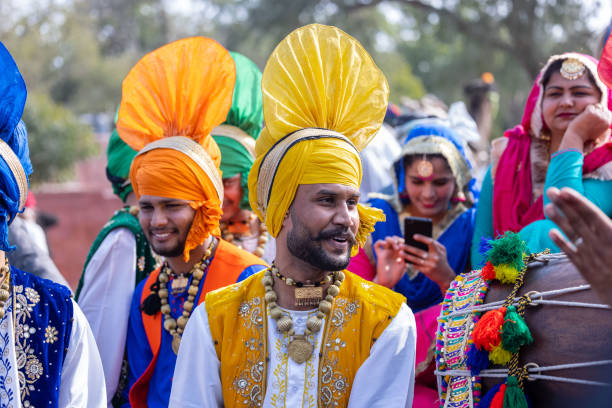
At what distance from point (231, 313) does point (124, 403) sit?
1.46 m

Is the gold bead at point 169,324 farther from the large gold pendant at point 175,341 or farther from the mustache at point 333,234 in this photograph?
the mustache at point 333,234

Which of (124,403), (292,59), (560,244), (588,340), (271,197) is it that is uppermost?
(292,59)

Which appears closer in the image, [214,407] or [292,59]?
[214,407]

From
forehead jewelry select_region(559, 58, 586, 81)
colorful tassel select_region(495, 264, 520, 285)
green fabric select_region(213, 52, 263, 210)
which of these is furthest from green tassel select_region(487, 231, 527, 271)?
green fabric select_region(213, 52, 263, 210)

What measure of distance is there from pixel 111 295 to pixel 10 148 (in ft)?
4.71

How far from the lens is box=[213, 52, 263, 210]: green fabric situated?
189 inches

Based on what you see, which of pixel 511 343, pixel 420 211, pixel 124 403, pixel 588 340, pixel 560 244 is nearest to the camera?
pixel 560 244

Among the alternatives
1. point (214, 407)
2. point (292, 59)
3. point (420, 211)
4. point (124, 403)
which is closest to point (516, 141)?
point (420, 211)

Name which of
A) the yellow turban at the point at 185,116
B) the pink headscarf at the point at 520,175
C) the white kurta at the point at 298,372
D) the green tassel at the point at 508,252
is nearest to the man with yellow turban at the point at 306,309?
the white kurta at the point at 298,372

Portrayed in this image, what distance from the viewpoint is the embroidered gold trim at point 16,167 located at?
9.58ft

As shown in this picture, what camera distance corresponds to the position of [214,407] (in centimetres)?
293

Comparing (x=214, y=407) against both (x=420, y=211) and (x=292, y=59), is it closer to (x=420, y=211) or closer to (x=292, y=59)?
(x=292, y=59)

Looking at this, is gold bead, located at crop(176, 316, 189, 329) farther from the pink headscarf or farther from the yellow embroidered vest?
Result: the pink headscarf

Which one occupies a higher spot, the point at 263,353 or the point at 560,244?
the point at 560,244
